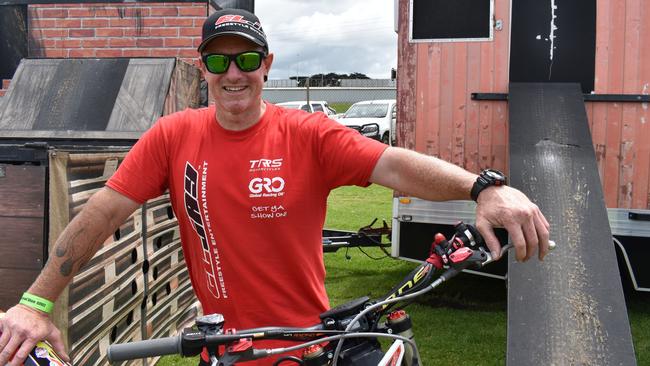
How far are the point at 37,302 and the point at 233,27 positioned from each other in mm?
1146

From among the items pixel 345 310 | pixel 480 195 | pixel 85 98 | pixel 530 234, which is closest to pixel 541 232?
pixel 530 234

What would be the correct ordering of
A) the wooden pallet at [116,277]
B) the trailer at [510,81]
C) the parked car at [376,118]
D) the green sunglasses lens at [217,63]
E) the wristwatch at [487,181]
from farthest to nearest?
the parked car at [376,118] < the trailer at [510,81] < the wooden pallet at [116,277] < the green sunglasses lens at [217,63] < the wristwatch at [487,181]

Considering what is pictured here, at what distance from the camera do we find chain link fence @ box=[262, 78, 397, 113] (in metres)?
32.6

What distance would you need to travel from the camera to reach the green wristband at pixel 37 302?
211cm

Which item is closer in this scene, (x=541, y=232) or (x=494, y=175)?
(x=541, y=232)

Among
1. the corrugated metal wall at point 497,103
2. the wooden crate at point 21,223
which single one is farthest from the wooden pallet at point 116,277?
the corrugated metal wall at point 497,103

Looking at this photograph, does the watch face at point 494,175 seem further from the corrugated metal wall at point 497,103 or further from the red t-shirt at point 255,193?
the corrugated metal wall at point 497,103

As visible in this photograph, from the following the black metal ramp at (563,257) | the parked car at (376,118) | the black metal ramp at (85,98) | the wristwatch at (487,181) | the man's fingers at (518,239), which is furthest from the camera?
the parked car at (376,118)

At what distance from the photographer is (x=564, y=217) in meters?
4.04

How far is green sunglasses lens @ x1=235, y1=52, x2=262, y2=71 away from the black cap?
0.05 m

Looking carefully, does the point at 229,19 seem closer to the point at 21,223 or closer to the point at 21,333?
the point at 21,333

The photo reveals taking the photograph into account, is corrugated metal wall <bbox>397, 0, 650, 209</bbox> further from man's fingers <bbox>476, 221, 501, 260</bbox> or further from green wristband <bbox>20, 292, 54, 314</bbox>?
green wristband <bbox>20, 292, 54, 314</bbox>

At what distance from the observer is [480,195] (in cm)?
185

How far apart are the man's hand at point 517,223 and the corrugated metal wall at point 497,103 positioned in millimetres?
3485
